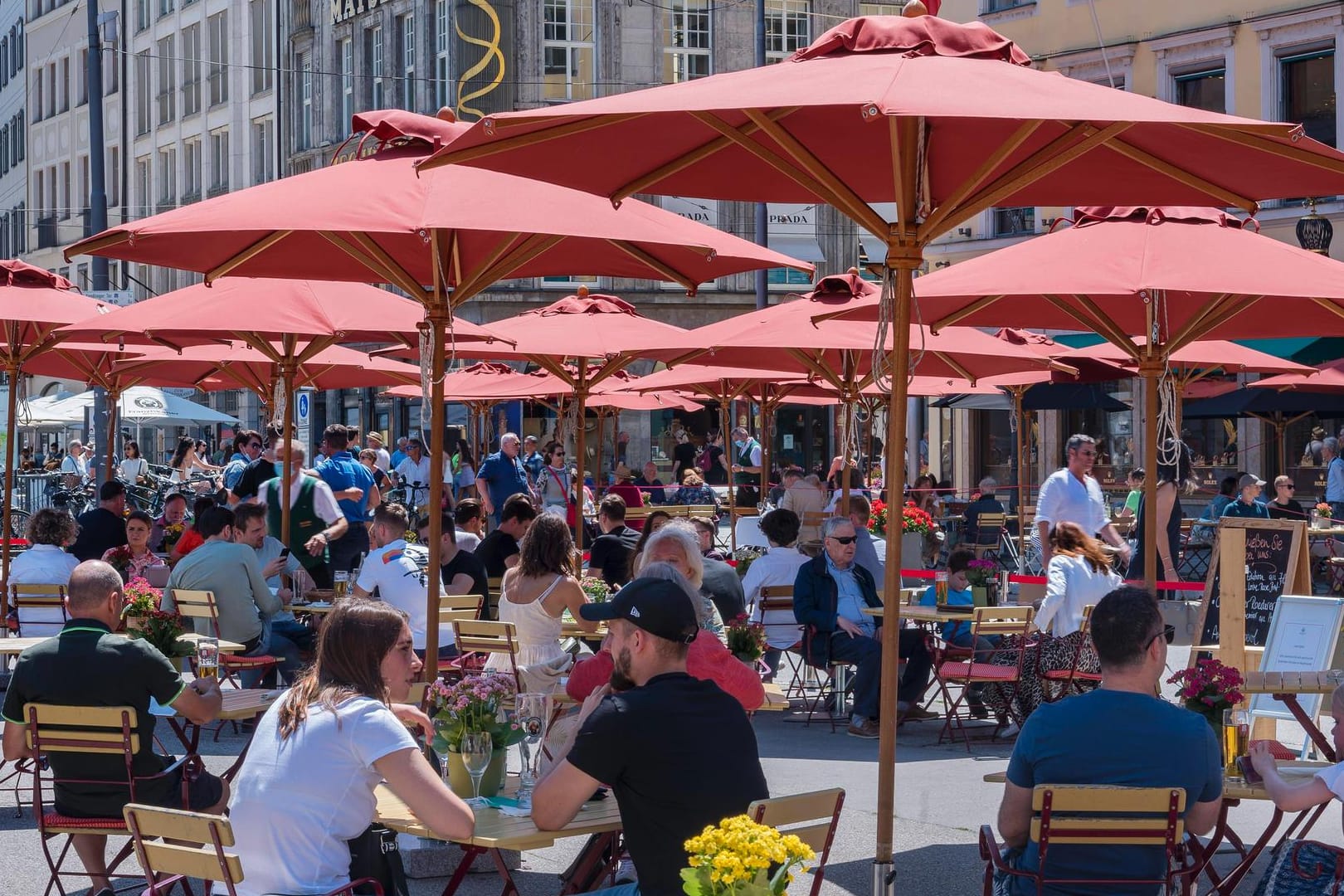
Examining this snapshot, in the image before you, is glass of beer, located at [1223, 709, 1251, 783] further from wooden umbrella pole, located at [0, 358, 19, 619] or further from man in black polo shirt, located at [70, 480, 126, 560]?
man in black polo shirt, located at [70, 480, 126, 560]

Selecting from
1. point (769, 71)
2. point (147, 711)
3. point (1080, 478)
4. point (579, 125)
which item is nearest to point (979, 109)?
point (769, 71)

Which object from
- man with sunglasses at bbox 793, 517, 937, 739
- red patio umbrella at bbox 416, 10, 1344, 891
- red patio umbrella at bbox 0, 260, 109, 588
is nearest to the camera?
red patio umbrella at bbox 416, 10, 1344, 891

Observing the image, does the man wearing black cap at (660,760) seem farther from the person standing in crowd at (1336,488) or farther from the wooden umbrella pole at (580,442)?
the person standing in crowd at (1336,488)

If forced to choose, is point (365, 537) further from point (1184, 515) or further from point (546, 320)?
point (1184, 515)

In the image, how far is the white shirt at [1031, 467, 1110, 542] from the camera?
45.6 ft

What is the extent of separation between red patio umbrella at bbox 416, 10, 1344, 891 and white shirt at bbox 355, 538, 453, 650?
4507mm

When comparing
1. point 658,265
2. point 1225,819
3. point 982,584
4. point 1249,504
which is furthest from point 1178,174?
point 1249,504

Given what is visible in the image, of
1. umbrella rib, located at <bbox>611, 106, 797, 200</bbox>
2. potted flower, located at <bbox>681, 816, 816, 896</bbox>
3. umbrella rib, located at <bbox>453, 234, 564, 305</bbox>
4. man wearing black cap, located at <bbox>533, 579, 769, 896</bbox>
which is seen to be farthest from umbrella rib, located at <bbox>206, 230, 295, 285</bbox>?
potted flower, located at <bbox>681, 816, 816, 896</bbox>

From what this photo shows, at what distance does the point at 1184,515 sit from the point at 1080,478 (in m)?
16.5

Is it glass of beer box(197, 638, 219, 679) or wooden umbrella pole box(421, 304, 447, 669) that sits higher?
wooden umbrella pole box(421, 304, 447, 669)

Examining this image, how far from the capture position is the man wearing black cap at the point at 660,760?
192 inches

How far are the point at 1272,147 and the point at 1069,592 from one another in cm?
599

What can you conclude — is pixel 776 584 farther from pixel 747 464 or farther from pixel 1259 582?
pixel 747 464

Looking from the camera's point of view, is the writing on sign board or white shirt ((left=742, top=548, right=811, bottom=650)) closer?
the writing on sign board
